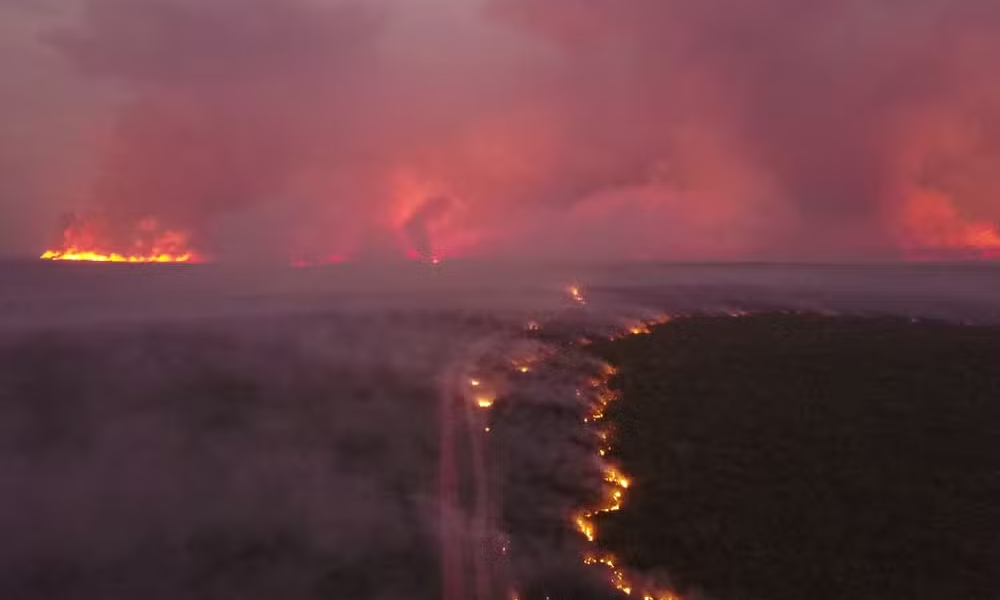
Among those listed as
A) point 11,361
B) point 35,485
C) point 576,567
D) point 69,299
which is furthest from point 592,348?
point 69,299

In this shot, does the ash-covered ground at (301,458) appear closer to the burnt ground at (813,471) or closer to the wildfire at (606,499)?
the wildfire at (606,499)

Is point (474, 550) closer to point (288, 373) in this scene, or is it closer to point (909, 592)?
point (909, 592)

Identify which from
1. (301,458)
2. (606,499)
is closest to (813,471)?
(606,499)

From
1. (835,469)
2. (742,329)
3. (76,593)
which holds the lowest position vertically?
(76,593)

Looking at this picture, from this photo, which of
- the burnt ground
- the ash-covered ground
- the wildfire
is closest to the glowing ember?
the ash-covered ground

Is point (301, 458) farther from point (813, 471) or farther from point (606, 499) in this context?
point (813, 471)
